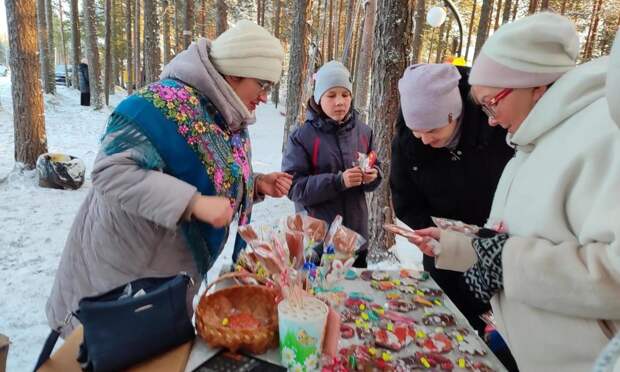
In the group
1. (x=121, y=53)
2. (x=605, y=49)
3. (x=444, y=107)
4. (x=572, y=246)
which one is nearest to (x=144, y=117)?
(x=444, y=107)

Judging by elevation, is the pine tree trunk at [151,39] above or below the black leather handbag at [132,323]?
above

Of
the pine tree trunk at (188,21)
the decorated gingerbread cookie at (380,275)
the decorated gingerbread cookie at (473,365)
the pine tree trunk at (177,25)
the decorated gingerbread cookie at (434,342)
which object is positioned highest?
the pine tree trunk at (177,25)

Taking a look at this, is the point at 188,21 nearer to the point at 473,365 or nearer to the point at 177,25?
the point at 177,25

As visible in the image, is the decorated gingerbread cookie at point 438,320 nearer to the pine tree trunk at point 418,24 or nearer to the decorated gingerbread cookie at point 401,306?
the decorated gingerbread cookie at point 401,306

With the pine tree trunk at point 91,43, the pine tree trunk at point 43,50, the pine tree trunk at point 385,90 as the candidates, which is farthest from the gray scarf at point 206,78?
the pine tree trunk at point 43,50

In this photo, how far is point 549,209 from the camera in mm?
1120

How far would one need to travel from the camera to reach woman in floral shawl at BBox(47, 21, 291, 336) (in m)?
1.45

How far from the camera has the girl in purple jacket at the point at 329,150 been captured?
9.39 ft

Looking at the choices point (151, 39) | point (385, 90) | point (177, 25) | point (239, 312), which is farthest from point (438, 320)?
point (177, 25)

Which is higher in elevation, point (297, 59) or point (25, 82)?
point (297, 59)

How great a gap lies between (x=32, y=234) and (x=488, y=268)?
5.08 m

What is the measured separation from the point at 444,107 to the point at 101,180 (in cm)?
146

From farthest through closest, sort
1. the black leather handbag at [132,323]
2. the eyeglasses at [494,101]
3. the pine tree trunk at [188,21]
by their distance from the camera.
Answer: the pine tree trunk at [188,21] → the eyeglasses at [494,101] → the black leather handbag at [132,323]

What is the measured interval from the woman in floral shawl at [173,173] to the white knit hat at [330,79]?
110cm
